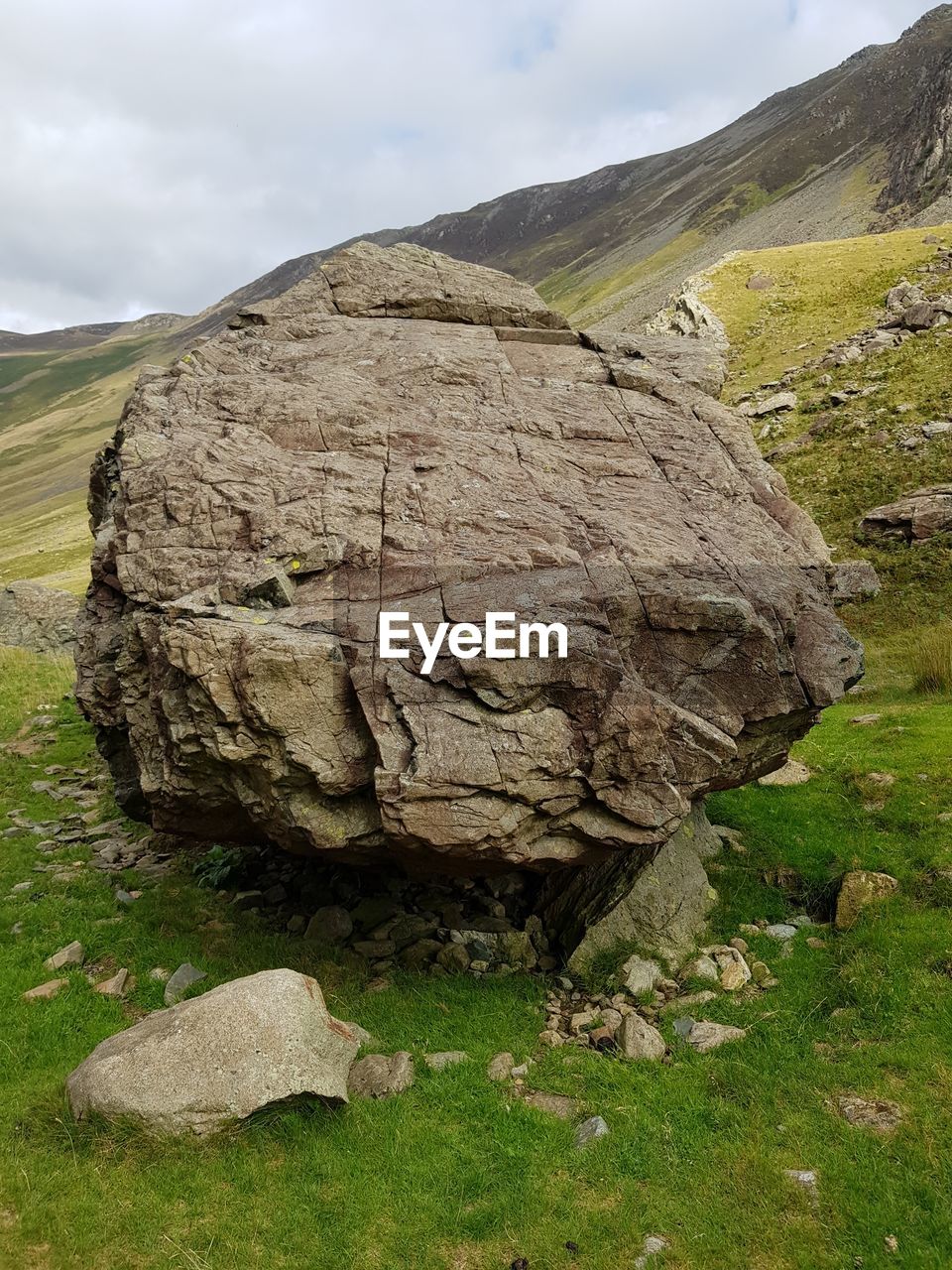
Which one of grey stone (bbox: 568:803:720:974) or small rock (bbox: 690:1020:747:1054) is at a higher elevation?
grey stone (bbox: 568:803:720:974)

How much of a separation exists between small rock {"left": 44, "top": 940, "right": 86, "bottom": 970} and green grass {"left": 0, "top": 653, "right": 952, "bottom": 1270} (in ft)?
0.90

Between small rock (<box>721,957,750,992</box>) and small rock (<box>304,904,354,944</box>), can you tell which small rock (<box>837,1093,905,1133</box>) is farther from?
small rock (<box>304,904,354,944</box>)

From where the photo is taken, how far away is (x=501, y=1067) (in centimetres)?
1082

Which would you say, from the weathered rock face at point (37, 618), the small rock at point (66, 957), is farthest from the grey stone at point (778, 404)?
the small rock at point (66, 957)

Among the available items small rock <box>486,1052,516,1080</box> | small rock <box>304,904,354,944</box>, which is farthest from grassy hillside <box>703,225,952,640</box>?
small rock <box>486,1052,516,1080</box>

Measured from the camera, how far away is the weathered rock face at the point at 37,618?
38.0 metres

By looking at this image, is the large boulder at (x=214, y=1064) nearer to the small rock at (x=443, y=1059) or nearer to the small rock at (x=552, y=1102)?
the small rock at (x=443, y=1059)

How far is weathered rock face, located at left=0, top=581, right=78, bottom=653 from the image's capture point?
38.0 metres

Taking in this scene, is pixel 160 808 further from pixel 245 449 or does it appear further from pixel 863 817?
pixel 863 817

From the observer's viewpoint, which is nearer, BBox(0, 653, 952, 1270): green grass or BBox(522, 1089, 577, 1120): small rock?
BBox(0, 653, 952, 1270): green grass

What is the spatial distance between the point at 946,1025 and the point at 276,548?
1199 centimetres

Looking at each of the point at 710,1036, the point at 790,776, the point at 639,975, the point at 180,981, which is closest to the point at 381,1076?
the point at 180,981

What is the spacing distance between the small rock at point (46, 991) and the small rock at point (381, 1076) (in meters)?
5.09

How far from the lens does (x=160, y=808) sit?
12.6 meters
